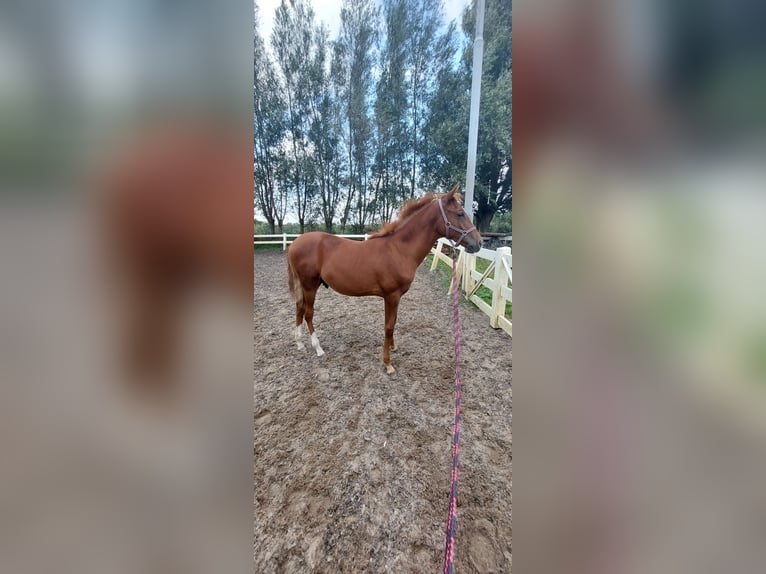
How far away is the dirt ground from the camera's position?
973 mm

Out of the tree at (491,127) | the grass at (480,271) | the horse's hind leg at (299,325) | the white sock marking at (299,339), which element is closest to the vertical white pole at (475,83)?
the tree at (491,127)

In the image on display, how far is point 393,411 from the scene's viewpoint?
1768mm

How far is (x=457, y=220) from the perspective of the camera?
79.4 inches
